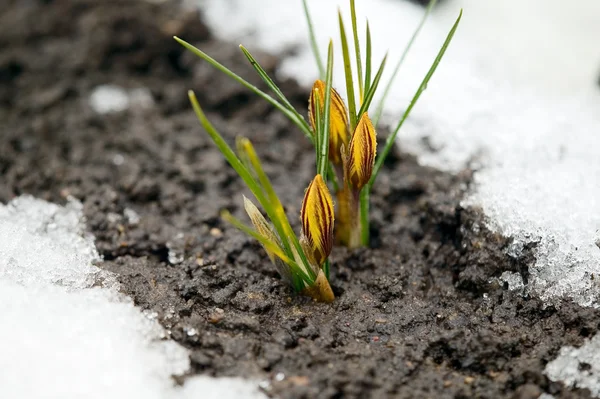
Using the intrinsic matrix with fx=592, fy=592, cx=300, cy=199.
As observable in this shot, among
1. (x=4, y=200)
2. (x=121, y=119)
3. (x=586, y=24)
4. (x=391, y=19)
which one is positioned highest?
(x=586, y=24)

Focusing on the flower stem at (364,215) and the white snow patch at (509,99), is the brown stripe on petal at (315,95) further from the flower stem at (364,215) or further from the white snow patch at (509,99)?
the white snow patch at (509,99)

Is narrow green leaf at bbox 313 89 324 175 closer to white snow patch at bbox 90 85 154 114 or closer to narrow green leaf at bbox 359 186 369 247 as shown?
narrow green leaf at bbox 359 186 369 247

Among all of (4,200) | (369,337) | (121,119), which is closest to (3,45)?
(121,119)

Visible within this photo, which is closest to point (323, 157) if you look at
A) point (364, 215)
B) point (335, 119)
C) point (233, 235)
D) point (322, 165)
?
point (322, 165)

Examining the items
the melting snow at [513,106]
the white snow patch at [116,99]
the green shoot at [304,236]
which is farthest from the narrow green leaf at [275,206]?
the white snow patch at [116,99]

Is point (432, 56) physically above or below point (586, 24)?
below

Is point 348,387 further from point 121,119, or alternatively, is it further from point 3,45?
point 3,45
